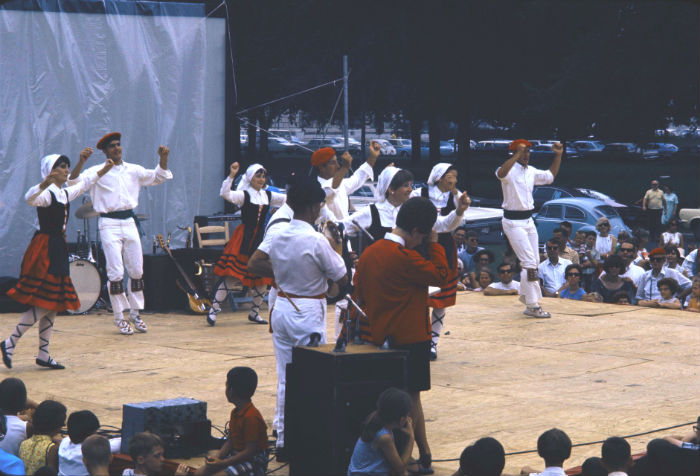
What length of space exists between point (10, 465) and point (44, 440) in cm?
60

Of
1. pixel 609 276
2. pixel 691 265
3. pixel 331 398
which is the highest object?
pixel 691 265

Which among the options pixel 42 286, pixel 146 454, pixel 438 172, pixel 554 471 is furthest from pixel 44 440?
pixel 438 172

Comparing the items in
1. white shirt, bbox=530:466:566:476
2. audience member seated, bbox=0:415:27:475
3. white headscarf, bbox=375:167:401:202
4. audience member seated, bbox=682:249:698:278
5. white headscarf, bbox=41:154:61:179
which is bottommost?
white shirt, bbox=530:466:566:476

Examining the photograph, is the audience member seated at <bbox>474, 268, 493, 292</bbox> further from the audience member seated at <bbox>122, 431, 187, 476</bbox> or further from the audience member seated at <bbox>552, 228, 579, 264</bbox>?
the audience member seated at <bbox>122, 431, 187, 476</bbox>

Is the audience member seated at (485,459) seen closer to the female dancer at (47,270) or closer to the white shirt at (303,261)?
the white shirt at (303,261)

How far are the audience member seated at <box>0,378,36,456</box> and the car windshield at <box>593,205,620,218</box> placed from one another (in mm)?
19151

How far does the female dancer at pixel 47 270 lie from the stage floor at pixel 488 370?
0.34 meters

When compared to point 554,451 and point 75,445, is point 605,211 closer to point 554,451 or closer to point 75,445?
point 554,451

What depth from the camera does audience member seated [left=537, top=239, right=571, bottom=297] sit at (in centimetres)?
1378

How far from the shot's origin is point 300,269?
6.08 metres

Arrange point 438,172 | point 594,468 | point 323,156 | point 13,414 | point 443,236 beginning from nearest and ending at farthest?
point 594,468
point 13,414
point 443,236
point 438,172
point 323,156

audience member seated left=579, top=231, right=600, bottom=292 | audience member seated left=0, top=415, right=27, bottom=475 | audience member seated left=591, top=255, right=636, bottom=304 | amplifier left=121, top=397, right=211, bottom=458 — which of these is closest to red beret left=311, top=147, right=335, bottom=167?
amplifier left=121, top=397, right=211, bottom=458

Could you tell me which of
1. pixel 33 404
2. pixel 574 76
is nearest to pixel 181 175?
pixel 33 404

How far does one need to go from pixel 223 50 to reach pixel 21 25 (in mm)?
2890
